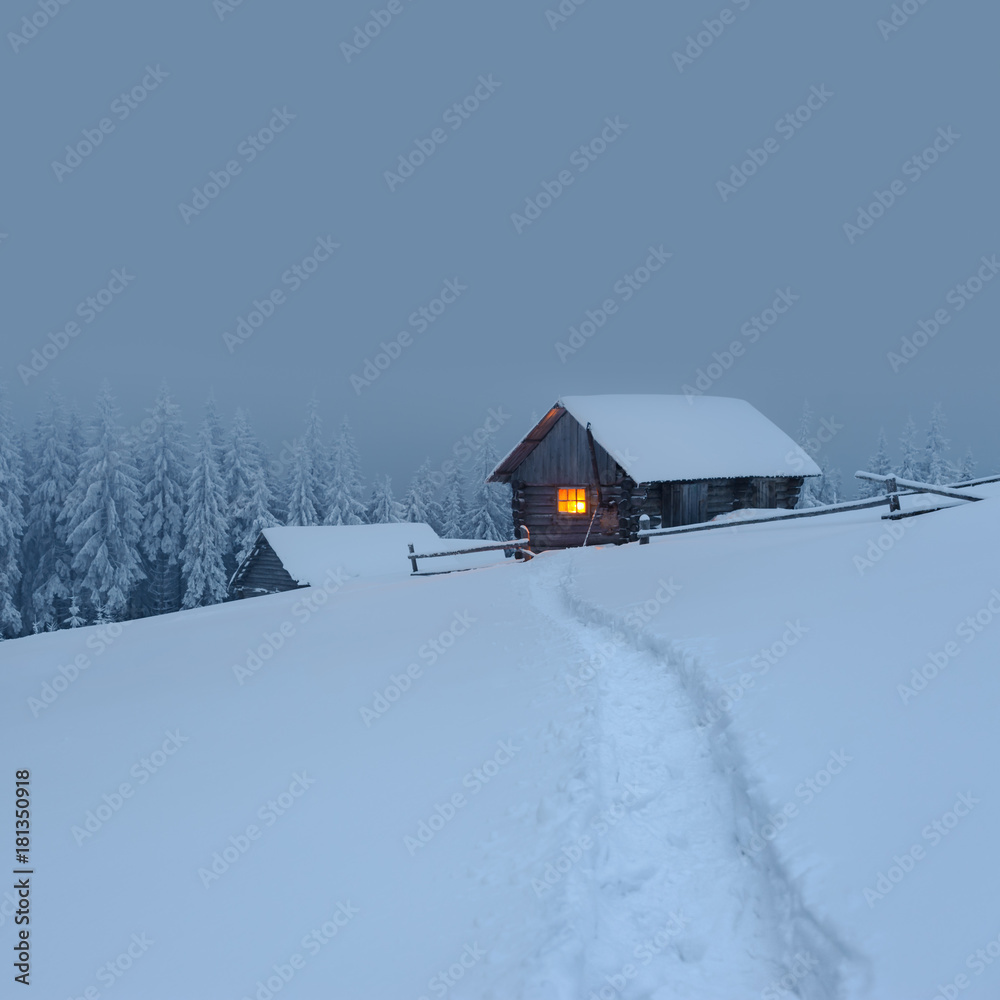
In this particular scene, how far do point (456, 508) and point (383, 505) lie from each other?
687 centimetres

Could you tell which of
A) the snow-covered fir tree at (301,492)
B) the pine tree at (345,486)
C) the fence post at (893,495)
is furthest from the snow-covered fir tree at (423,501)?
the fence post at (893,495)

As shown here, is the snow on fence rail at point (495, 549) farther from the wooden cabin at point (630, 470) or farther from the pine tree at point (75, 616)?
the pine tree at point (75, 616)

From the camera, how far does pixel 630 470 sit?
855 inches

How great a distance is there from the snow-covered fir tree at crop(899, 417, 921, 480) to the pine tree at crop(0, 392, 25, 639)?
55710 millimetres

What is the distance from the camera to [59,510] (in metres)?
37.9

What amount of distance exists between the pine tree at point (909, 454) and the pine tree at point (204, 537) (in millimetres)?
45500

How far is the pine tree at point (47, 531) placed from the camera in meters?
37.0

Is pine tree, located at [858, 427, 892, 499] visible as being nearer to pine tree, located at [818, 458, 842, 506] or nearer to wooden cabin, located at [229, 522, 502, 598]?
pine tree, located at [818, 458, 842, 506]

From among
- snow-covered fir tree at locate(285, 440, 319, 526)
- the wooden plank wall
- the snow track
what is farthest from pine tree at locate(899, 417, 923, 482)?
the snow track

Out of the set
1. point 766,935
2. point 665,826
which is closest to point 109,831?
point 665,826

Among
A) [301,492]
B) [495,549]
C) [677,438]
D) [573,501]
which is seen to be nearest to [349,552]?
[495,549]

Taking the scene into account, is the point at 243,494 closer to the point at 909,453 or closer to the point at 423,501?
the point at 423,501

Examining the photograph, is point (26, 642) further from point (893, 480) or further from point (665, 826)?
point (893, 480)

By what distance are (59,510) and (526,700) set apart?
41.0 meters
